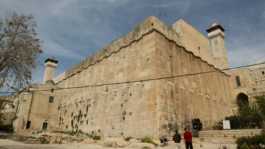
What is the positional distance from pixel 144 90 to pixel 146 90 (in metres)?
0.19

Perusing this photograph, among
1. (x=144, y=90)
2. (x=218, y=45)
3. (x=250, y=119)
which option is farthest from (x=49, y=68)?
(x=250, y=119)

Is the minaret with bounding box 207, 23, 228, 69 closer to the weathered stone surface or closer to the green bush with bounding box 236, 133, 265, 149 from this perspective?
the weathered stone surface

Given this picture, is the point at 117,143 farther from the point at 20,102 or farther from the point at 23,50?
Answer: the point at 20,102

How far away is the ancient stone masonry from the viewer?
13.6m

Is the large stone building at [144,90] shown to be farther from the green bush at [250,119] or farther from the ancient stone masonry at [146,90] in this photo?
the green bush at [250,119]

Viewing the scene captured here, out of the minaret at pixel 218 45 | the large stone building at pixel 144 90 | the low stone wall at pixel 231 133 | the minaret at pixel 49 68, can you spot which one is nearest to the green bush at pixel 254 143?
the low stone wall at pixel 231 133

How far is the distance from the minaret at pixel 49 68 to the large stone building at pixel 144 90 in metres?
5.60

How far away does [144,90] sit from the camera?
46.1ft

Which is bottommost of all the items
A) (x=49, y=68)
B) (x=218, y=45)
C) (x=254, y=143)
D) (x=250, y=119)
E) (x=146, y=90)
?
(x=254, y=143)

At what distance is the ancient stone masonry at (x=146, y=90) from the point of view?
44.6ft

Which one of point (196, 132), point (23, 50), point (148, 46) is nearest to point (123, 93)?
point (148, 46)

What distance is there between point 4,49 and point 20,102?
52.9 ft

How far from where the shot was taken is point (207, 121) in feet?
58.3

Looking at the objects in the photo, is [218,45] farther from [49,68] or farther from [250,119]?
[49,68]
